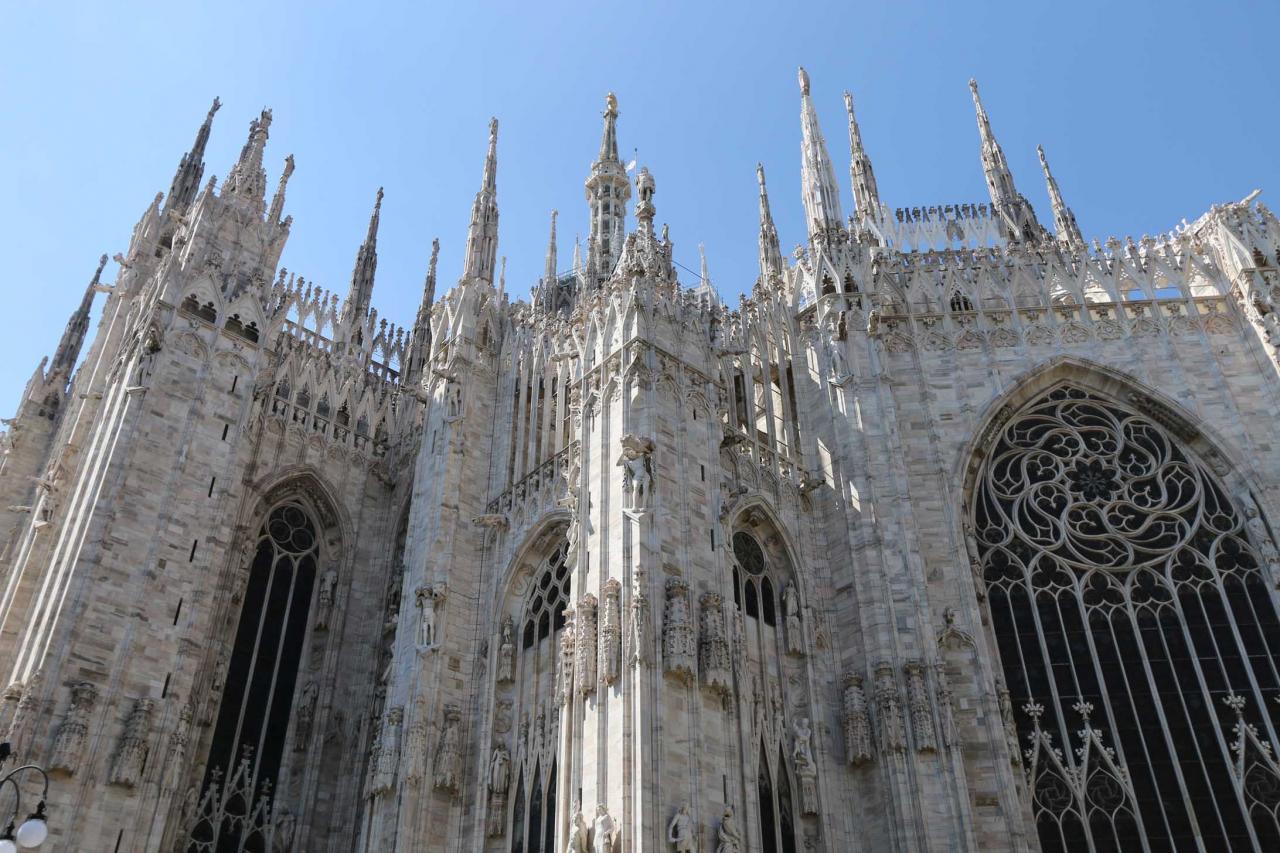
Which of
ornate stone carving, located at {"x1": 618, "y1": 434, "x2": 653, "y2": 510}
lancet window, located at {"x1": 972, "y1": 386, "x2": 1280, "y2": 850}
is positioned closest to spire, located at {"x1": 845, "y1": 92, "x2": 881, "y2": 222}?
lancet window, located at {"x1": 972, "y1": 386, "x2": 1280, "y2": 850}

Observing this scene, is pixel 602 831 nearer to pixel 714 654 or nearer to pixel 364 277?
pixel 714 654

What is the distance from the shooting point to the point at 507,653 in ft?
71.7

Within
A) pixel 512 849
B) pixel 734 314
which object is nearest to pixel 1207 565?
pixel 734 314

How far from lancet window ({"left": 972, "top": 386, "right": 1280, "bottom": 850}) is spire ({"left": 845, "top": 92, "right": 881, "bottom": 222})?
7.88 meters

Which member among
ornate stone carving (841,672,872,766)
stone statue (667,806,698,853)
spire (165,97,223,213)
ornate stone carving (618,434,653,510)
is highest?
spire (165,97,223,213)

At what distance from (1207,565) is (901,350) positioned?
7963 millimetres

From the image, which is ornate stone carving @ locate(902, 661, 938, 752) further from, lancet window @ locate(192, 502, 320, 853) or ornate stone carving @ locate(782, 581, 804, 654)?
lancet window @ locate(192, 502, 320, 853)

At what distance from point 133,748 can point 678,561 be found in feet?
33.8

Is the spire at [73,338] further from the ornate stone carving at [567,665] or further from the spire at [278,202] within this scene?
the ornate stone carving at [567,665]

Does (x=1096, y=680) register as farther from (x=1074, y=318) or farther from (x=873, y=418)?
(x=1074, y=318)

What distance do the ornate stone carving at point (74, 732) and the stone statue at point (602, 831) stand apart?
9425 mm

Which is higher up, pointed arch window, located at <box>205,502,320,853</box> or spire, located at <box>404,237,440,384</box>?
spire, located at <box>404,237,440,384</box>

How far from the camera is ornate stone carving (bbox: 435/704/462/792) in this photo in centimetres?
2019

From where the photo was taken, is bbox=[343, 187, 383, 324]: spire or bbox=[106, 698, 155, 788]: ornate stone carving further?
bbox=[343, 187, 383, 324]: spire
